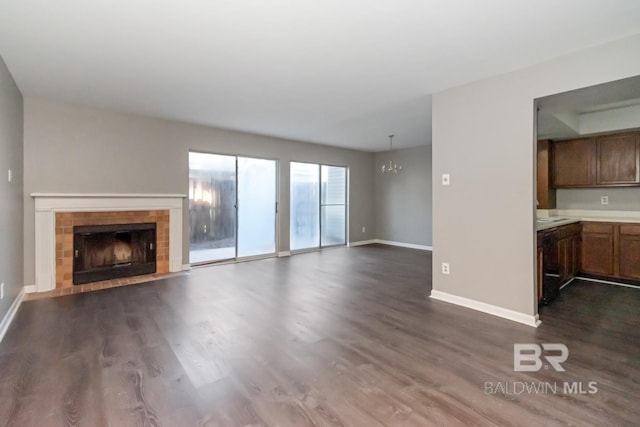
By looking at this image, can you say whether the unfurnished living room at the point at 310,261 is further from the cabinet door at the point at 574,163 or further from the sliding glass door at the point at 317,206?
the sliding glass door at the point at 317,206

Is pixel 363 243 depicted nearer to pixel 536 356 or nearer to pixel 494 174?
pixel 494 174

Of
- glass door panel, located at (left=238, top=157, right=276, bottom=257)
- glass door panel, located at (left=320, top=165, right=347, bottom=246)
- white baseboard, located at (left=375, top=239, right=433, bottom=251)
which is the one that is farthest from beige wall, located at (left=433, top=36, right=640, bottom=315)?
glass door panel, located at (left=320, top=165, right=347, bottom=246)

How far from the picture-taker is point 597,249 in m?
Result: 4.26

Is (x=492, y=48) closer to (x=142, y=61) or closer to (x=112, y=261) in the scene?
(x=142, y=61)

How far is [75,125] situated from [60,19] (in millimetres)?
2484

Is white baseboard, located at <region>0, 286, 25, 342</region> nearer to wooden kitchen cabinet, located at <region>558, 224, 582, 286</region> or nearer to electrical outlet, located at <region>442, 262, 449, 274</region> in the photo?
electrical outlet, located at <region>442, 262, 449, 274</region>

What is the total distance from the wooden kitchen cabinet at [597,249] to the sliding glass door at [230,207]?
511 cm

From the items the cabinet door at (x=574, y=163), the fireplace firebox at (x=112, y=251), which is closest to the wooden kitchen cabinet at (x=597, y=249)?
the cabinet door at (x=574, y=163)

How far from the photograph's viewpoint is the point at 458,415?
1637 millimetres

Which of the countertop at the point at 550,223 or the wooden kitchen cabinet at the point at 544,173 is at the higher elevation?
the wooden kitchen cabinet at the point at 544,173

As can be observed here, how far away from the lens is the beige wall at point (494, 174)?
2.68 meters

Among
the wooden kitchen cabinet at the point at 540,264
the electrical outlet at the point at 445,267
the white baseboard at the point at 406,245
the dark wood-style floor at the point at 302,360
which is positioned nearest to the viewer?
the dark wood-style floor at the point at 302,360

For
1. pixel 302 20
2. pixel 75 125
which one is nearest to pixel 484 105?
pixel 302 20

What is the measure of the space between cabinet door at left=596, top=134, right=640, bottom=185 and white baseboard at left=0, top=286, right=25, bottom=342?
23.4 feet
